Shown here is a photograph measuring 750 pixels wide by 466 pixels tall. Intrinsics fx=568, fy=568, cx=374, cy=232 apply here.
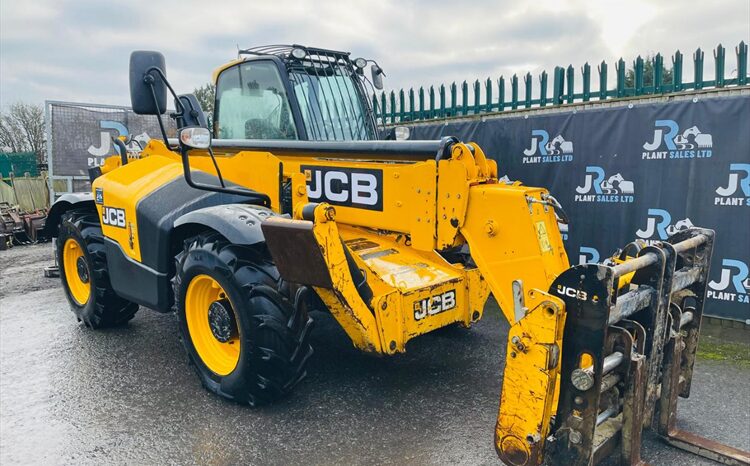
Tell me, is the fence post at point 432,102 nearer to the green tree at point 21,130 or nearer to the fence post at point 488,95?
the fence post at point 488,95

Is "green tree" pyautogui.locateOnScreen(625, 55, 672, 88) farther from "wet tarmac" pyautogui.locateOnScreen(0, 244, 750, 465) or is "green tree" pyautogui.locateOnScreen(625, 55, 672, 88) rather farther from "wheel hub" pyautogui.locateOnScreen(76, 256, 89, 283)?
"wheel hub" pyautogui.locateOnScreen(76, 256, 89, 283)

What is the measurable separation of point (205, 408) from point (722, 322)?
4.70 meters

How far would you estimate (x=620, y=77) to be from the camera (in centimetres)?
640

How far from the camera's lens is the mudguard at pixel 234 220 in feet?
11.6

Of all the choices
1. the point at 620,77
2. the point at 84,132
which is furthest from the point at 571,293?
the point at 84,132

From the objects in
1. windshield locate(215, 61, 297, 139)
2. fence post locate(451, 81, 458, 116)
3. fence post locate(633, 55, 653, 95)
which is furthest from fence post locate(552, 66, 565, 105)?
windshield locate(215, 61, 297, 139)

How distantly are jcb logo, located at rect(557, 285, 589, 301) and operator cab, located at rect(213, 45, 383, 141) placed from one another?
2431 mm

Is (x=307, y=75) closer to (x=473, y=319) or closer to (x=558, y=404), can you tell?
(x=473, y=319)

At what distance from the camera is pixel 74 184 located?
Answer: 39.3ft

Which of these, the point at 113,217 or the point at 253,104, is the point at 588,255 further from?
the point at 113,217

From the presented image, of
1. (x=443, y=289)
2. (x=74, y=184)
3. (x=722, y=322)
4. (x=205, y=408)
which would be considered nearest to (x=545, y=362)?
(x=443, y=289)

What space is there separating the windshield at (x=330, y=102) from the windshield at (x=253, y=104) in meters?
0.15

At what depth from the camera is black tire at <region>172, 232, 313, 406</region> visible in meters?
3.42

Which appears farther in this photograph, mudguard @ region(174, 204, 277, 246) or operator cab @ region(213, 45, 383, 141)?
operator cab @ region(213, 45, 383, 141)
